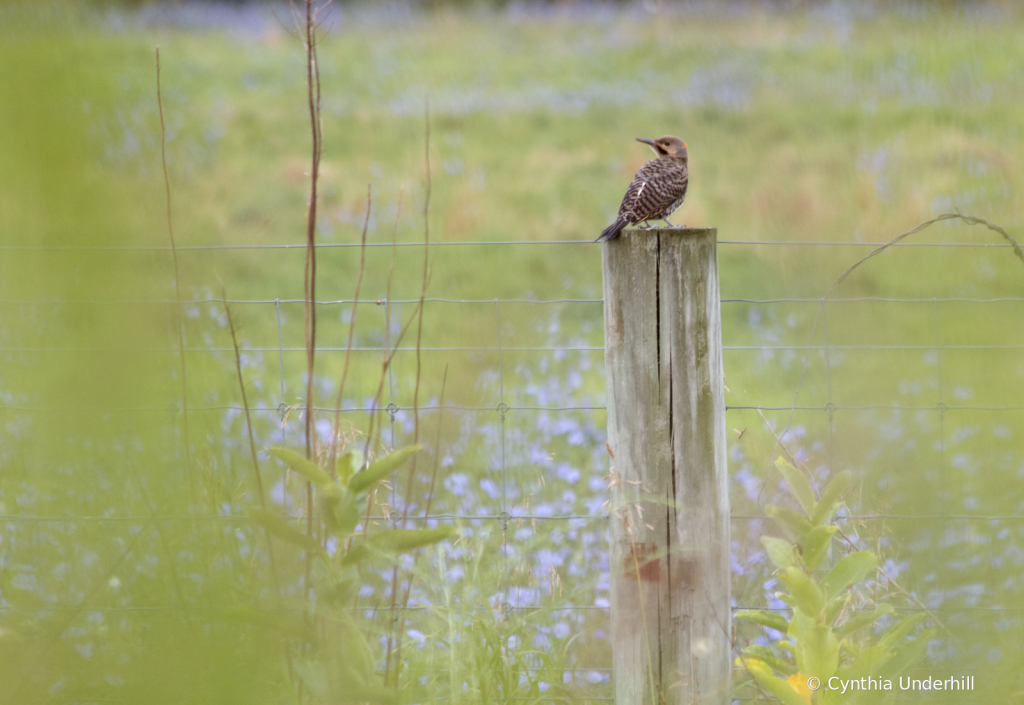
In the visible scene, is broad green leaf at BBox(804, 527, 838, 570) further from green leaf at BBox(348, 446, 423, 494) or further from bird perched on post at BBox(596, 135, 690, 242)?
bird perched on post at BBox(596, 135, 690, 242)

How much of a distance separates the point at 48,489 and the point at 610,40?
0.40 m

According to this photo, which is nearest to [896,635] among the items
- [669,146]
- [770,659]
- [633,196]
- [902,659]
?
[902,659]

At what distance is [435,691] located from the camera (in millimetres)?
1060

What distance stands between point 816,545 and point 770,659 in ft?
0.63

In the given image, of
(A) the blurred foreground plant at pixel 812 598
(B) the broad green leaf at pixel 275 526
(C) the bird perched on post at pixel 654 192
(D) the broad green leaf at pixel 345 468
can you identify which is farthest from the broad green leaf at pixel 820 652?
(C) the bird perched on post at pixel 654 192

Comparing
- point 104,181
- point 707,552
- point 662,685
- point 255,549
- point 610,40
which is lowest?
point 662,685

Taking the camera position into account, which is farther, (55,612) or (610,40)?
→ (610,40)

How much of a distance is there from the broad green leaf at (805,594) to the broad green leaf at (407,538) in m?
0.46

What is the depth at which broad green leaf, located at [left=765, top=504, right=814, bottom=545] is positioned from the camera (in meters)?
0.95

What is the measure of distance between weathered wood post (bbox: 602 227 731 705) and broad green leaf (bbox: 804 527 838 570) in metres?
0.22

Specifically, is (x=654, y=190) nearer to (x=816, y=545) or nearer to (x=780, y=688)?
(x=816, y=545)

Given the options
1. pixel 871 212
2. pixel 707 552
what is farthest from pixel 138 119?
pixel 707 552

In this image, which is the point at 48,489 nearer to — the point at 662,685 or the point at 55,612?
the point at 55,612

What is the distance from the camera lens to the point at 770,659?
3.35ft
